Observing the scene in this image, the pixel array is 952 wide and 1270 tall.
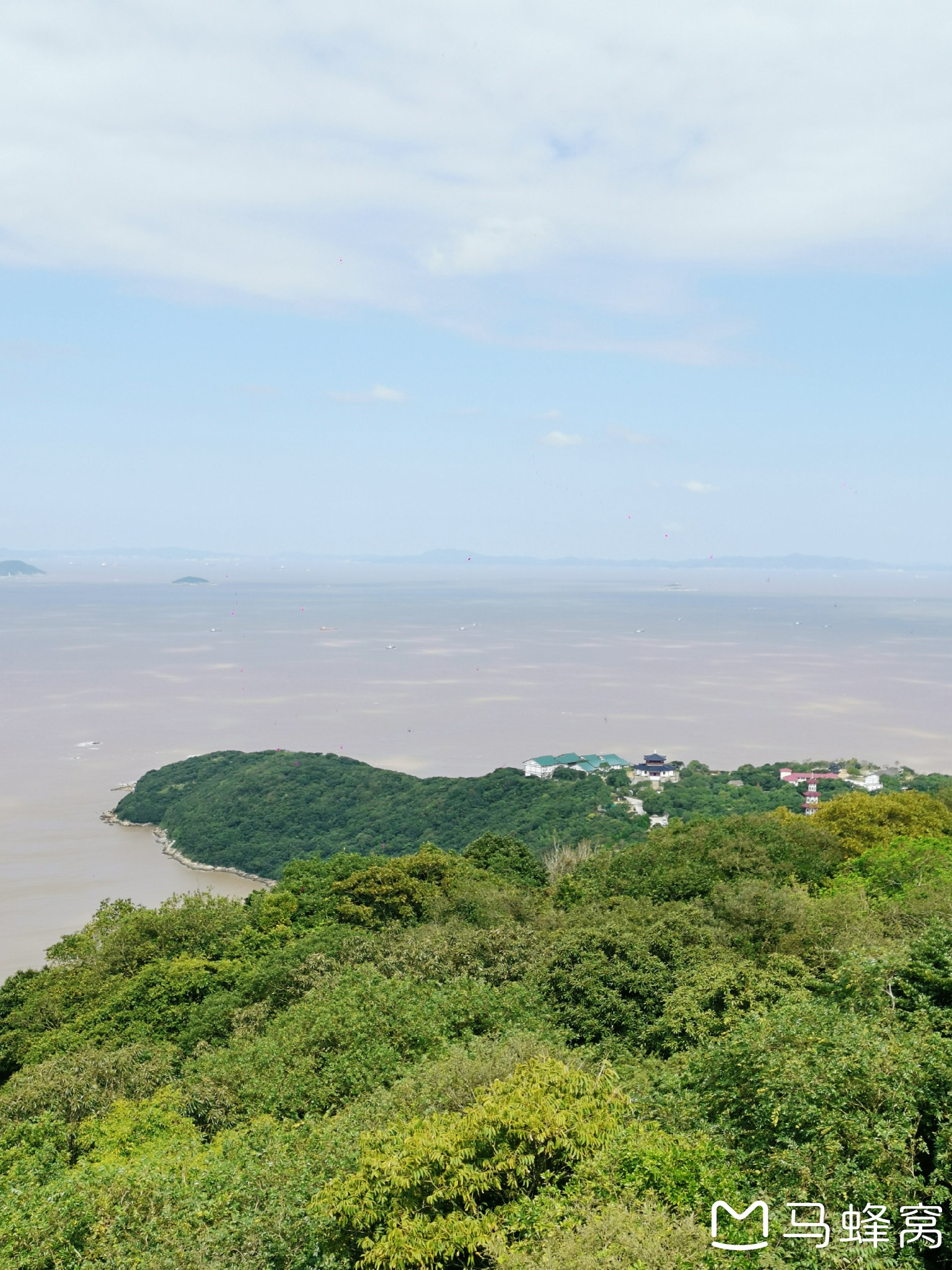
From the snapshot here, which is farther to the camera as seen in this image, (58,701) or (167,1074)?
(58,701)

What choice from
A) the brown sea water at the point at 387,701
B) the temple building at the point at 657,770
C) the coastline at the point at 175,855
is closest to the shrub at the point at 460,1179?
the brown sea water at the point at 387,701

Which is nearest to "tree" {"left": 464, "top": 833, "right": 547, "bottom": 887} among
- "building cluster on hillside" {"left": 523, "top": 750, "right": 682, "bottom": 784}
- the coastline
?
A: the coastline

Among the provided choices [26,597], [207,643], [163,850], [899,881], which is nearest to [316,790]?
[163,850]

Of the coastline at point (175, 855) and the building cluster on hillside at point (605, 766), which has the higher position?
the building cluster on hillside at point (605, 766)

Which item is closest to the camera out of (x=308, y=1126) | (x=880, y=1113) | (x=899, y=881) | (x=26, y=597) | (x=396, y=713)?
(x=880, y=1113)

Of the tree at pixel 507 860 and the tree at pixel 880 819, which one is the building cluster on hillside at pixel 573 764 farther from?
the tree at pixel 880 819

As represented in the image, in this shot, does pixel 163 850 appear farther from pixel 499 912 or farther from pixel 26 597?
pixel 26 597
